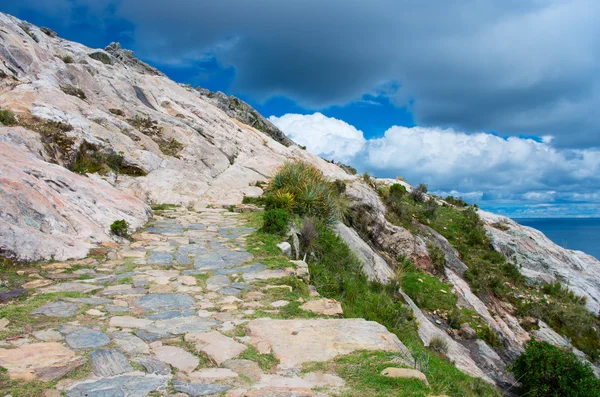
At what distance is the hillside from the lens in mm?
3463

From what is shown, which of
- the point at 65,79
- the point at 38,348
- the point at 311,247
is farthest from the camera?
the point at 65,79

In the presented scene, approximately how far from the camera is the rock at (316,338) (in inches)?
147

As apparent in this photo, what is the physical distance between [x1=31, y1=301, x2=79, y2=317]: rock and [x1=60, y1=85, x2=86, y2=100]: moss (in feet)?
45.9

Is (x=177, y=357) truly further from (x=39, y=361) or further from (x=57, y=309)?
(x=57, y=309)

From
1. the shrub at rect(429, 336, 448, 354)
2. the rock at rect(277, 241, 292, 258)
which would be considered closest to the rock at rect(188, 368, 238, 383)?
the rock at rect(277, 241, 292, 258)

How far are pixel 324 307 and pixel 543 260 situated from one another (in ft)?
67.7

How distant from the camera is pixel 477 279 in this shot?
16.5 m

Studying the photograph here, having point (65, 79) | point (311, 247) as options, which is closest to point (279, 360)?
point (311, 247)

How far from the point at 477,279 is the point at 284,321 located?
14.8 m

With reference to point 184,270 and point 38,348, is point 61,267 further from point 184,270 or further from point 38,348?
point 38,348

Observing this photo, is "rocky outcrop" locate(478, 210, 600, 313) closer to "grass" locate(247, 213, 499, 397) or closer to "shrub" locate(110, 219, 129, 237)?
Answer: "grass" locate(247, 213, 499, 397)

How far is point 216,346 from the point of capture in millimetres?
3795

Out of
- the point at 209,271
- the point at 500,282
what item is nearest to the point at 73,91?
the point at 209,271

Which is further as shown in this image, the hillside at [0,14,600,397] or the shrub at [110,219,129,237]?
the shrub at [110,219,129,237]
